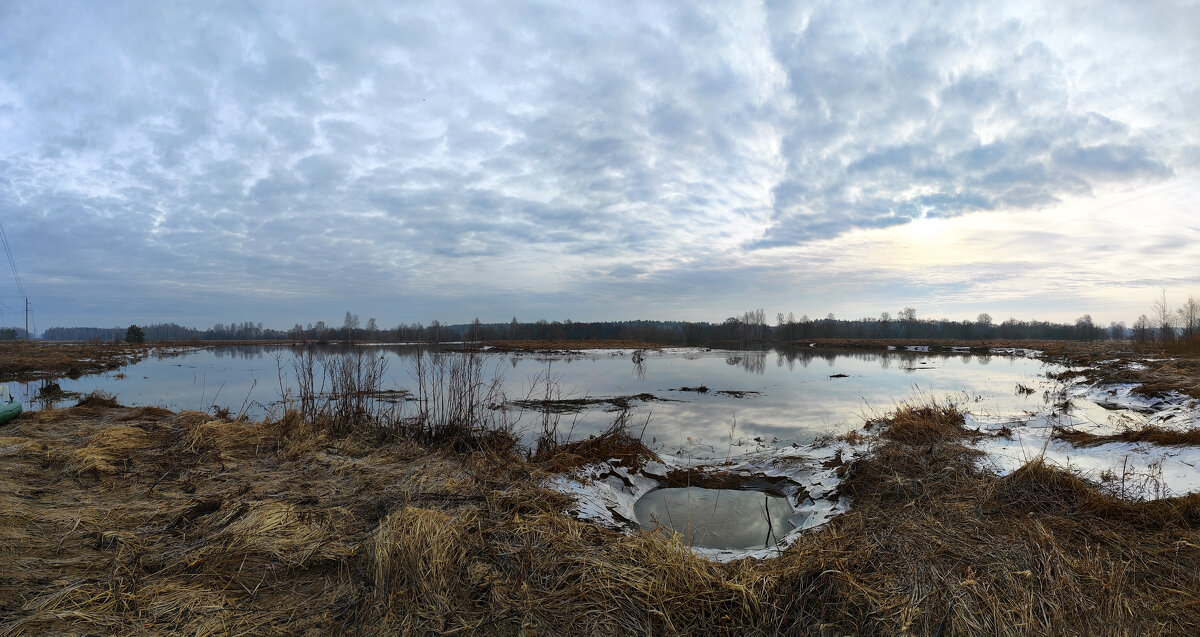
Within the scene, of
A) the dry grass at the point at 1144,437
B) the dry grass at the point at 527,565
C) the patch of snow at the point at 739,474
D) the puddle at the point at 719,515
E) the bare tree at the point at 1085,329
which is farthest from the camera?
the bare tree at the point at 1085,329

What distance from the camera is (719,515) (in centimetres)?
618

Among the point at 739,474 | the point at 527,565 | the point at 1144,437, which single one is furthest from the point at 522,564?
the point at 1144,437

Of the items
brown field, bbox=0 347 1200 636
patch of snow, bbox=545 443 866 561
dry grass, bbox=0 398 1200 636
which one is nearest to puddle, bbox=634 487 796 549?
patch of snow, bbox=545 443 866 561

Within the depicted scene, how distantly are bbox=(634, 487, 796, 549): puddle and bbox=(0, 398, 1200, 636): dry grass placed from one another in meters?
0.86

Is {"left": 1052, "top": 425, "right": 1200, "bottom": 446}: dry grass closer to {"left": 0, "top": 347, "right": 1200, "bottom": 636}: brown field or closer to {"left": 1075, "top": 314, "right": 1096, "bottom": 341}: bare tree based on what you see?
{"left": 0, "top": 347, "right": 1200, "bottom": 636}: brown field

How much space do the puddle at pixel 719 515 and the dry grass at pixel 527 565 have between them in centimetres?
86

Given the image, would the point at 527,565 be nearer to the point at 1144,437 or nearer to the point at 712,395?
the point at 1144,437

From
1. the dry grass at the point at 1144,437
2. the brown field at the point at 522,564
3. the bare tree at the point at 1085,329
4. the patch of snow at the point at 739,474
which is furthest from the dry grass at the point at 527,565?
the bare tree at the point at 1085,329

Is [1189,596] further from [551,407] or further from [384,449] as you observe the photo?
[551,407]

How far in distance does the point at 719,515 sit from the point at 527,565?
3412mm

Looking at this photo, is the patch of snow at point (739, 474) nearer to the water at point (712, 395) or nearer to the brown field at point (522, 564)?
the brown field at point (522, 564)

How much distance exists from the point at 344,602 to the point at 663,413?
11.2 metres

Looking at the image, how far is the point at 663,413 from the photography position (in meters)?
13.7

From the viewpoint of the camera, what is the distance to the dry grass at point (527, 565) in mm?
2967
